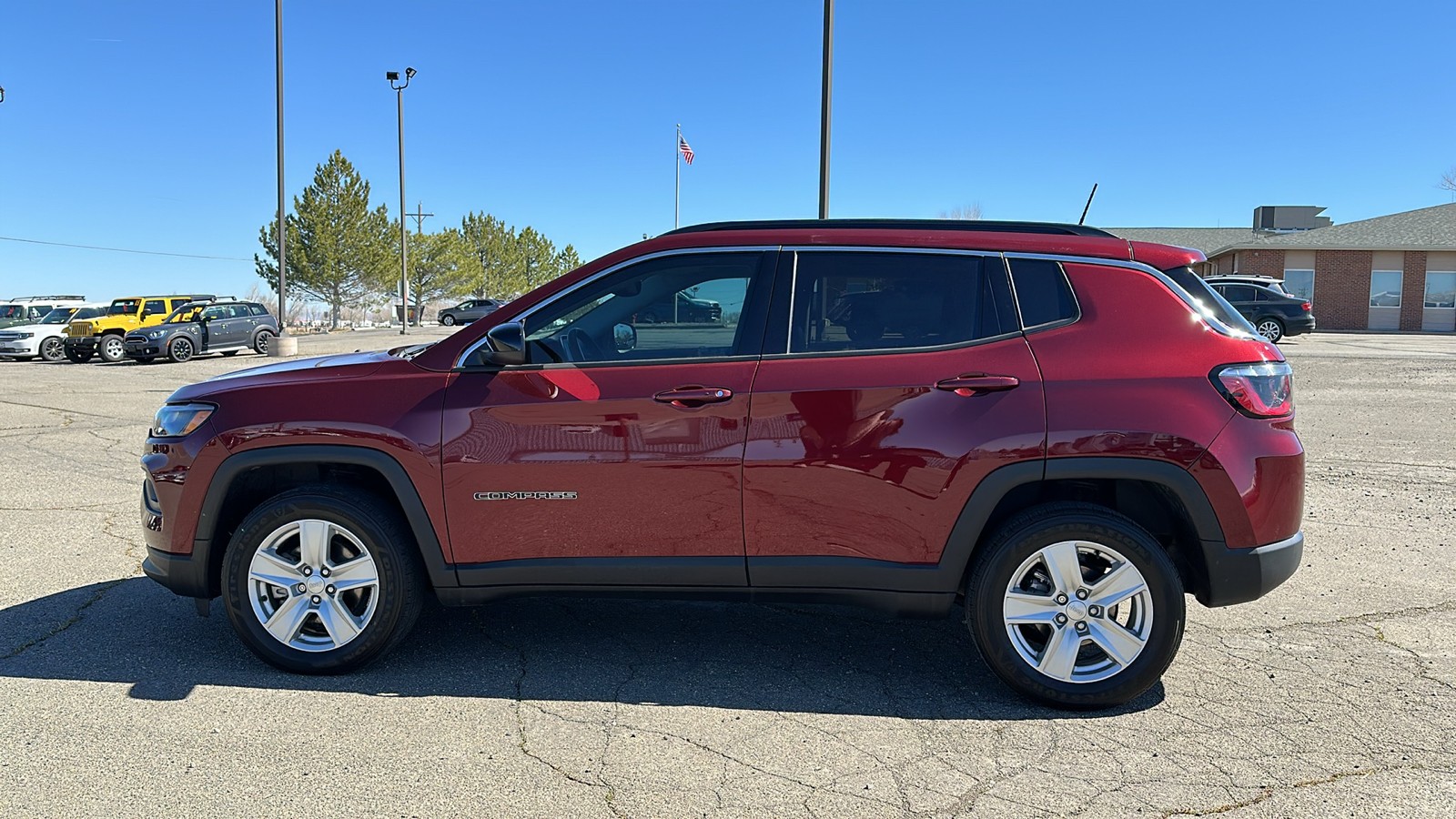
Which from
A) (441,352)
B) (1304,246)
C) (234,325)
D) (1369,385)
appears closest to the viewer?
(441,352)

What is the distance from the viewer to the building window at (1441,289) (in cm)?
3900

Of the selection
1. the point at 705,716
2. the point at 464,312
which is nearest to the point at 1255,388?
the point at 705,716

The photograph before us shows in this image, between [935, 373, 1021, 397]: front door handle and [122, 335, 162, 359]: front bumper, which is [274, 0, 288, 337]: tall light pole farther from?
[935, 373, 1021, 397]: front door handle

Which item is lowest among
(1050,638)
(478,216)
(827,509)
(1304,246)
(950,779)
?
(950,779)

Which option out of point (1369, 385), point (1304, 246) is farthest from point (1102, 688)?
point (1304, 246)

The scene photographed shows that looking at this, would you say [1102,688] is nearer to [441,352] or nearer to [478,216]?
[441,352]

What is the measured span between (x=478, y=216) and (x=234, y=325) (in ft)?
232

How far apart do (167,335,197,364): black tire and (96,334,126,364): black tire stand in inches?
42.7

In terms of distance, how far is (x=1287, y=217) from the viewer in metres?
47.8

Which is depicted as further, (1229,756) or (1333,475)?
(1333,475)

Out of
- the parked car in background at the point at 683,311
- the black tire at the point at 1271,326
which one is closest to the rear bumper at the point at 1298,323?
the black tire at the point at 1271,326

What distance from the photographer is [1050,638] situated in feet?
12.0

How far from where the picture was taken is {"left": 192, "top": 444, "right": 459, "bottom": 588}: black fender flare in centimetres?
381

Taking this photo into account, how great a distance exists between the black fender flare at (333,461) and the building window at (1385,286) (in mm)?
44213
